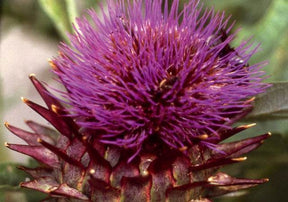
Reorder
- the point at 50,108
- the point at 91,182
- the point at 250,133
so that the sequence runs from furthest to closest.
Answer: the point at 250,133 < the point at 50,108 < the point at 91,182

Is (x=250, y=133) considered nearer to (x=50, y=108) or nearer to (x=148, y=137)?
(x=148, y=137)

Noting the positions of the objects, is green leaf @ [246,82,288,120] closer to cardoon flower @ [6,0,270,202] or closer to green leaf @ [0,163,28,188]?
cardoon flower @ [6,0,270,202]

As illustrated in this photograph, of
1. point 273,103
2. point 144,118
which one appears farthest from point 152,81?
point 273,103

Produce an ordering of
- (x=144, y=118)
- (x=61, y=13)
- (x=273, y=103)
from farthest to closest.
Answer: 1. (x=61, y=13)
2. (x=273, y=103)
3. (x=144, y=118)

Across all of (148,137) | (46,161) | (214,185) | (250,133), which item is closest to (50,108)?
(46,161)

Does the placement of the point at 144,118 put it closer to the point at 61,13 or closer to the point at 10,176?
the point at 10,176

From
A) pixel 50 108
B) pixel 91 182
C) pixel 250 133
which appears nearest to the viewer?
pixel 91 182

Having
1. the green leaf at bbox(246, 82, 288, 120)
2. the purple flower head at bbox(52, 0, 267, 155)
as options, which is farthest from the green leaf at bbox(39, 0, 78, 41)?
the green leaf at bbox(246, 82, 288, 120)
